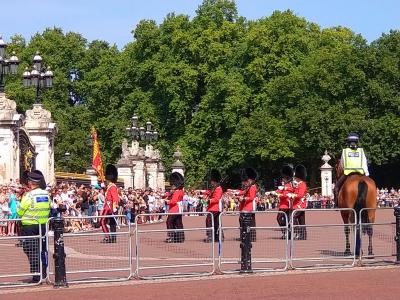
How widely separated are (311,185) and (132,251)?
6012 centimetres

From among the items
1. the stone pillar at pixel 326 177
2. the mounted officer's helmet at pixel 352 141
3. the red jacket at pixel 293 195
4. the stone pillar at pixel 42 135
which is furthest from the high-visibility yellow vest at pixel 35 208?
the stone pillar at pixel 326 177

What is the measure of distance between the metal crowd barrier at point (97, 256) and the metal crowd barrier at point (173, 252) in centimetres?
27

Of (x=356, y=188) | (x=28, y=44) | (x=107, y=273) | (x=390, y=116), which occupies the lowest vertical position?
(x=107, y=273)

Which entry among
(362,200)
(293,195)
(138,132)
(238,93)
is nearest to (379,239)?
(362,200)

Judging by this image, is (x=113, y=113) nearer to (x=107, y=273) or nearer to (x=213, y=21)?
(x=213, y=21)

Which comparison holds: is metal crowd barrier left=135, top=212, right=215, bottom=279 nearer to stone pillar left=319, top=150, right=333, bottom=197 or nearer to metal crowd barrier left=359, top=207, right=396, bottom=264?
metal crowd barrier left=359, top=207, right=396, bottom=264

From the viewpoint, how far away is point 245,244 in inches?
678

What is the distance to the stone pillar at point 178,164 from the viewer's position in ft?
213

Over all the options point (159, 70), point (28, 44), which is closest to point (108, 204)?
point (159, 70)

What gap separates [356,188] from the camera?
766 inches

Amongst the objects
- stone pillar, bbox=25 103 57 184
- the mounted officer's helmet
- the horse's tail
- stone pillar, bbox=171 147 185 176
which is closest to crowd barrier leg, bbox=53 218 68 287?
the horse's tail

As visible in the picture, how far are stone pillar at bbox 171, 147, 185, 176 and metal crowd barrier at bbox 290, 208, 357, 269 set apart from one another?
45.0 m

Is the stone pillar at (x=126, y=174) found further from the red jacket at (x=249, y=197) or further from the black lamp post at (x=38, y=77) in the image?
the red jacket at (x=249, y=197)

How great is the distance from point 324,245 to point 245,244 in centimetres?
213
